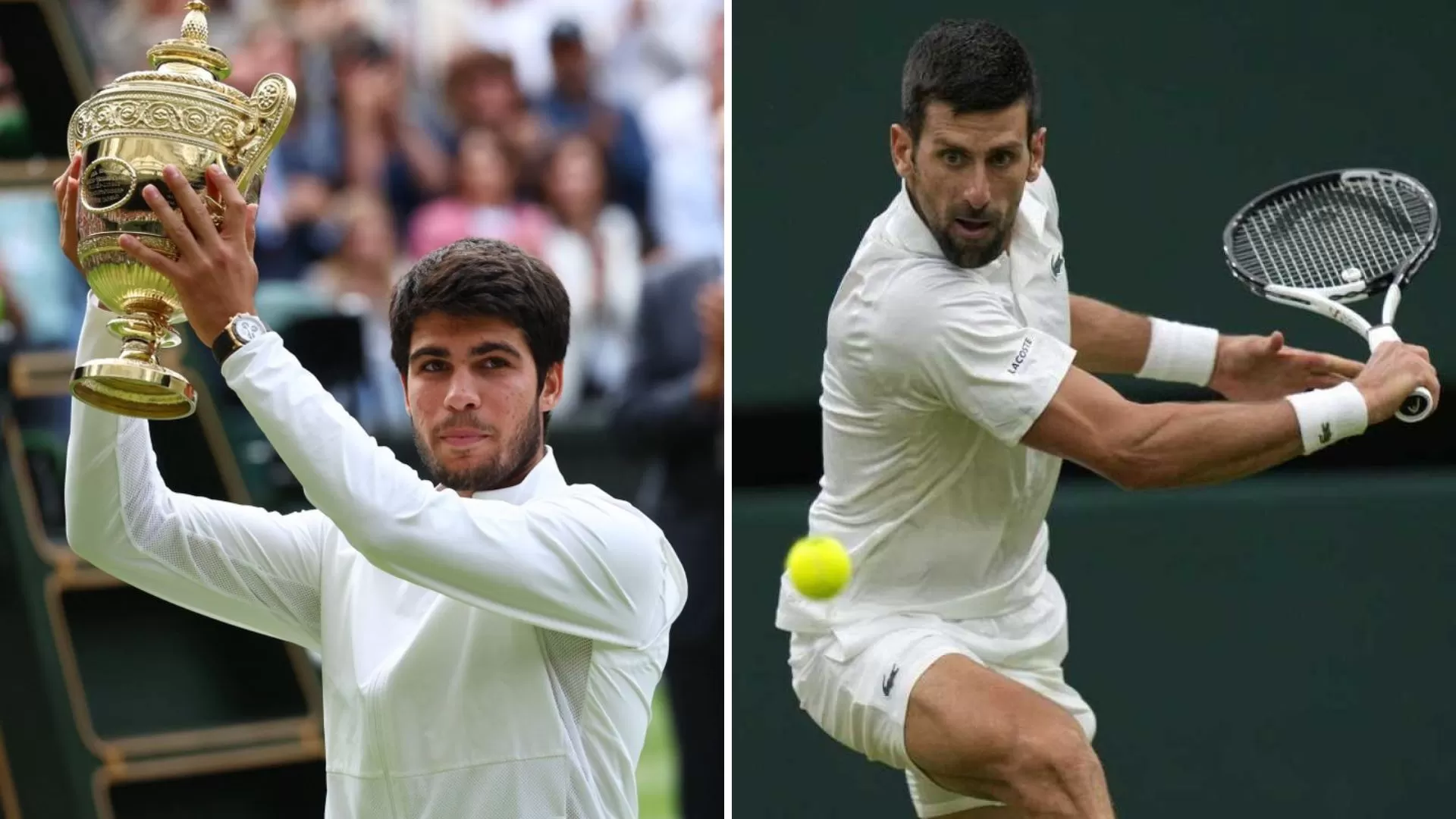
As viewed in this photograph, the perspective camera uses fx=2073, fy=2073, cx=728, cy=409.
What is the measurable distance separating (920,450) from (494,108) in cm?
382

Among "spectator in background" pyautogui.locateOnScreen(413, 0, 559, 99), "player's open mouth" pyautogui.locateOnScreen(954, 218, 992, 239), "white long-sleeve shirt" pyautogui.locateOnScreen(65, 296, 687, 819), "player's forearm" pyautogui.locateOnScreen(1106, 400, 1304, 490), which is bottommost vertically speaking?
"white long-sleeve shirt" pyautogui.locateOnScreen(65, 296, 687, 819)

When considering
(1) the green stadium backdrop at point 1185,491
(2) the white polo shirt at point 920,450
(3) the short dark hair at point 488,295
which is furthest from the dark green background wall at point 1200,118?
(3) the short dark hair at point 488,295

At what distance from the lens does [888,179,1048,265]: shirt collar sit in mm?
3240

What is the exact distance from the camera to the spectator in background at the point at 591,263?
621 centimetres

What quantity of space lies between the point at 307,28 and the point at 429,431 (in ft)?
15.7

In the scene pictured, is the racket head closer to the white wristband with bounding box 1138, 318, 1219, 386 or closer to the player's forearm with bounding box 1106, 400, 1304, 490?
the white wristband with bounding box 1138, 318, 1219, 386

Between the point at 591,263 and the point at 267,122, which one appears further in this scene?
the point at 591,263

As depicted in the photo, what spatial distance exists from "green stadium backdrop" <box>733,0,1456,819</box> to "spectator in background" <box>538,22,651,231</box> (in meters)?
1.71

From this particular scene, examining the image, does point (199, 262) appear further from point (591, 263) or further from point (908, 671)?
point (591, 263)

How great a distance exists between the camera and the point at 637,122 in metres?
6.55

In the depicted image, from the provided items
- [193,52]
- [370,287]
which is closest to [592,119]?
[370,287]

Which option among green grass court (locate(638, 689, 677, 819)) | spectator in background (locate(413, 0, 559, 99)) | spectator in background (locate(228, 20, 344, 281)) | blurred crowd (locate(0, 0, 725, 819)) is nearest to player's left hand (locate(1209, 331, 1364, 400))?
blurred crowd (locate(0, 0, 725, 819))

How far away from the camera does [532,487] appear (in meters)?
2.58

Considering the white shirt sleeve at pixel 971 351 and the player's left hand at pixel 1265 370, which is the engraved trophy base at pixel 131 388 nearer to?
the white shirt sleeve at pixel 971 351
